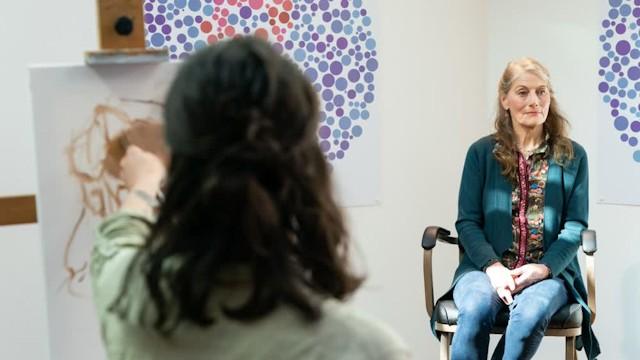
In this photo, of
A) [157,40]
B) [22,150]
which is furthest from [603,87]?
[22,150]

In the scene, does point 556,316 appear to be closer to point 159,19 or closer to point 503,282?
point 503,282

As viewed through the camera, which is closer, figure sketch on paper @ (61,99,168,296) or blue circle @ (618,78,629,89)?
figure sketch on paper @ (61,99,168,296)

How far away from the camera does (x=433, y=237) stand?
3.58m

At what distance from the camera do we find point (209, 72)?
3.74 feet

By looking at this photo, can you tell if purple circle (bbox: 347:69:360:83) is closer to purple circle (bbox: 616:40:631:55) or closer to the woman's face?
the woman's face

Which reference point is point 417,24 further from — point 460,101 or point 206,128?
point 206,128

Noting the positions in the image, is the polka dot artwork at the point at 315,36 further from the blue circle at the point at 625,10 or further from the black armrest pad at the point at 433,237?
the blue circle at the point at 625,10

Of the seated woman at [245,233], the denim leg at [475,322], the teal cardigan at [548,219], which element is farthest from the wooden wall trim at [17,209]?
the teal cardigan at [548,219]

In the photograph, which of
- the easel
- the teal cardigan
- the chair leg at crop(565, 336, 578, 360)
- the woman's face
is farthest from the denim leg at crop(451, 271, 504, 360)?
the easel

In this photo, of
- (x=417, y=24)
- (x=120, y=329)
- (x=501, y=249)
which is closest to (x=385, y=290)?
(x=501, y=249)

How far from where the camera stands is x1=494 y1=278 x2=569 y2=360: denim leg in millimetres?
3227

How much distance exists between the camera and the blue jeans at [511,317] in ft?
10.6

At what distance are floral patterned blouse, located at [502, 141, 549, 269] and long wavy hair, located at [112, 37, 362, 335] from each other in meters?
2.43

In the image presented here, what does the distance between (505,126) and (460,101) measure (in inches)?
27.0
